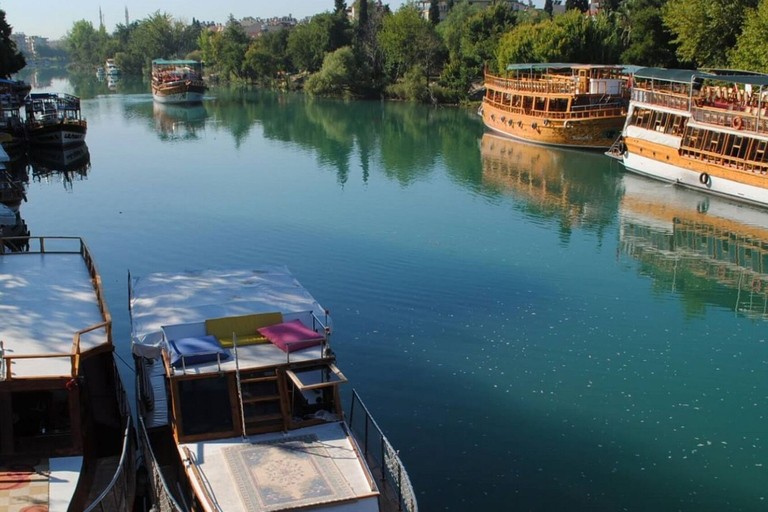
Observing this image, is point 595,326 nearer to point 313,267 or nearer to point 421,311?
point 421,311

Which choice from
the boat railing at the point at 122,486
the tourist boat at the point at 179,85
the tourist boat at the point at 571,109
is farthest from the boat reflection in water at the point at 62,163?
the tourist boat at the point at 179,85

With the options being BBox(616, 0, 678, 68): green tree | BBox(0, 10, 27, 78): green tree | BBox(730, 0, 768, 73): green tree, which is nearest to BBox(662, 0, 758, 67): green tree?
BBox(730, 0, 768, 73): green tree

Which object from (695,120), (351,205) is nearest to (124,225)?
(351,205)

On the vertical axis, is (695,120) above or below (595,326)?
above

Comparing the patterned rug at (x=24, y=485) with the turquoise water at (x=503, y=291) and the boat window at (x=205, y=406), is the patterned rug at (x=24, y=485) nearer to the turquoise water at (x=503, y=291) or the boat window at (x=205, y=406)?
the boat window at (x=205, y=406)

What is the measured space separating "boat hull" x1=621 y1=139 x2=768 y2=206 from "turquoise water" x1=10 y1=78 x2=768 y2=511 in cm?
114

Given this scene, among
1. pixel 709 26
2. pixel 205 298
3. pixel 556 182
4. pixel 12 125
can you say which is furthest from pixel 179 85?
pixel 205 298

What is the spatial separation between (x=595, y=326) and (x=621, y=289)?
175 inches

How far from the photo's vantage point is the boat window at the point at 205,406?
13.8 meters

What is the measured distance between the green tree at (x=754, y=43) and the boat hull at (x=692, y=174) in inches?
542

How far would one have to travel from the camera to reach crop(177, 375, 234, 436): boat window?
1378 centimetres

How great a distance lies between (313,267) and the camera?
101 ft

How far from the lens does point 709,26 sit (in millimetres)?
66875

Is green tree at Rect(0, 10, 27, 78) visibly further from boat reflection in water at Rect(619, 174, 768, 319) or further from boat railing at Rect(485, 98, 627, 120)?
boat reflection in water at Rect(619, 174, 768, 319)
